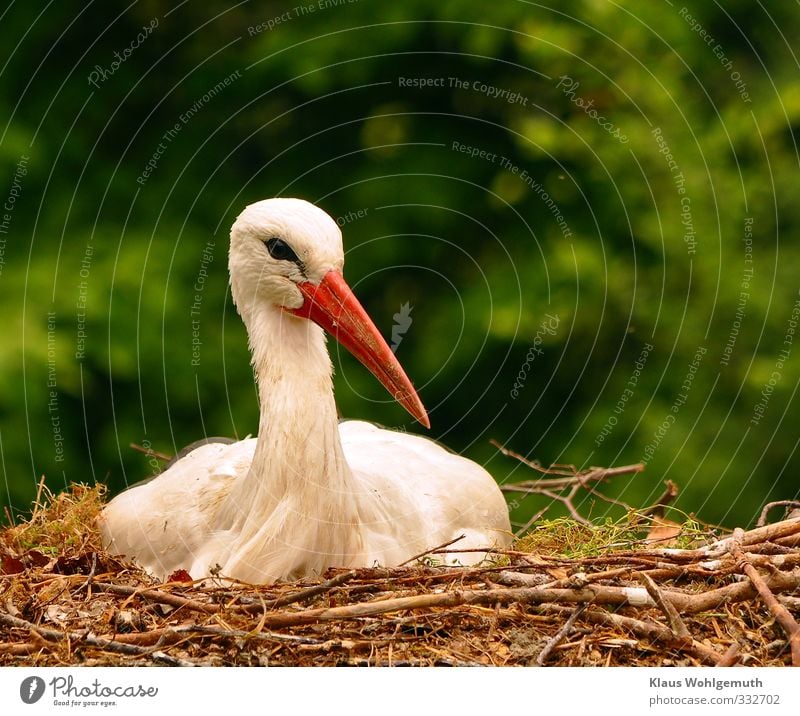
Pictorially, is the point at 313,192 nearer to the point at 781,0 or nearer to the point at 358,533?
the point at 781,0

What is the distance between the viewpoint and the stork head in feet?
14.7

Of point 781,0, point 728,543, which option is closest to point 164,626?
point 728,543

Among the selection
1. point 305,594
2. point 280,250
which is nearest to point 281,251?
point 280,250

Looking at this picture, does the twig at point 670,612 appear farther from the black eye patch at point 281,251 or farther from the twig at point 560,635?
the black eye patch at point 281,251

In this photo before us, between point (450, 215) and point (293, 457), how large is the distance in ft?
11.0

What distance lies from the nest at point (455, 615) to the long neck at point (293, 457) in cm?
22

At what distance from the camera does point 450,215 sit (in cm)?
765

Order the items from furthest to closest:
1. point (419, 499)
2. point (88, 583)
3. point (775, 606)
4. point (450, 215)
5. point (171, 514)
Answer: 1. point (450, 215)
2. point (419, 499)
3. point (171, 514)
4. point (88, 583)
5. point (775, 606)

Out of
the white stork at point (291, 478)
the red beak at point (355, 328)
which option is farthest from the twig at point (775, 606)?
the red beak at point (355, 328)

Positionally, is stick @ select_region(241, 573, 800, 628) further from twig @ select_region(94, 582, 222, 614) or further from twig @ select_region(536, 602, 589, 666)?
twig @ select_region(94, 582, 222, 614)

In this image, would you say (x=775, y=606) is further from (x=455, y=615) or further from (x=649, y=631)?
(x=455, y=615)

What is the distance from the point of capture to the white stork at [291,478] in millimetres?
4492

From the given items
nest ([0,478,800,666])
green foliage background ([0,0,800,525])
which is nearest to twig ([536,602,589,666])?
nest ([0,478,800,666])

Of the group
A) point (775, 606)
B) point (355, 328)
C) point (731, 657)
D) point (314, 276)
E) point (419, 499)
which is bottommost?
point (731, 657)
